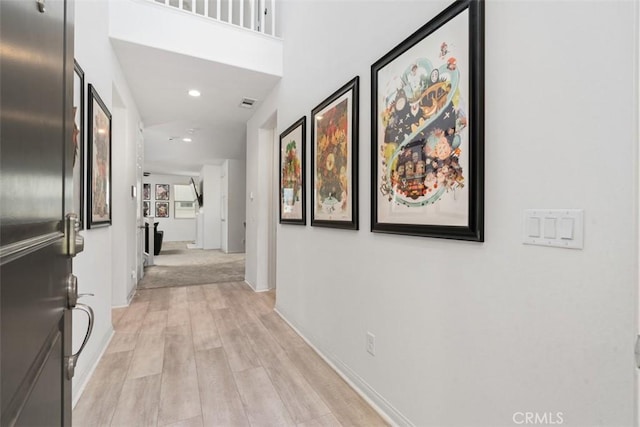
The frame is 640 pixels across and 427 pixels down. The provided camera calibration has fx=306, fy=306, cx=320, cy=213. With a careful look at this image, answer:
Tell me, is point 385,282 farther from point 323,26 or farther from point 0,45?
point 323,26

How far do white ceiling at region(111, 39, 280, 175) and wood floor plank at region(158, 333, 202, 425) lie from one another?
94.5 inches

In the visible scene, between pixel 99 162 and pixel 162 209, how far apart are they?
955cm

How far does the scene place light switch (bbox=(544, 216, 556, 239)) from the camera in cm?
91

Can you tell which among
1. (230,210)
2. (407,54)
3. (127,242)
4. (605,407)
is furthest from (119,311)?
(230,210)

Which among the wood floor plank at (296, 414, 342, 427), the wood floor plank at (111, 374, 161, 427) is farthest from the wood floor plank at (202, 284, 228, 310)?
→ the wood floor plank at (296, 414, 342, 427)

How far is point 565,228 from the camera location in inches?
34.7

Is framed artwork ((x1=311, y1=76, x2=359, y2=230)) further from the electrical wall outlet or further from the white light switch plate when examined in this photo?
the white light switch plate

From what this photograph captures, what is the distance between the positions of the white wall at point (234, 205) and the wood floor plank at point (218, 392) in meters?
5.82

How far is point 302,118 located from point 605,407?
95.3 inches

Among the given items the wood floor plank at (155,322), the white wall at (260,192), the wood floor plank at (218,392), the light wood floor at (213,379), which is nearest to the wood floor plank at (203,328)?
the light wood floor at (213,379)

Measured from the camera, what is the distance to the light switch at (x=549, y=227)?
0.91 meters

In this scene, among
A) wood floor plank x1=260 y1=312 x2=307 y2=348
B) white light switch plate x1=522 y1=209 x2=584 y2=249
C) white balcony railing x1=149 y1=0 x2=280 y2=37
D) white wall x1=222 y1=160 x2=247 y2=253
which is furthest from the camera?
white wall x1=222 y1=160 x2=247 y2=253

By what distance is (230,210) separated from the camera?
787 centimetres

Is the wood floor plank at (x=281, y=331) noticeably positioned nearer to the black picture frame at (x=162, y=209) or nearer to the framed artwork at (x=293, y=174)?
the framed artwork at (x=293, y=174)
